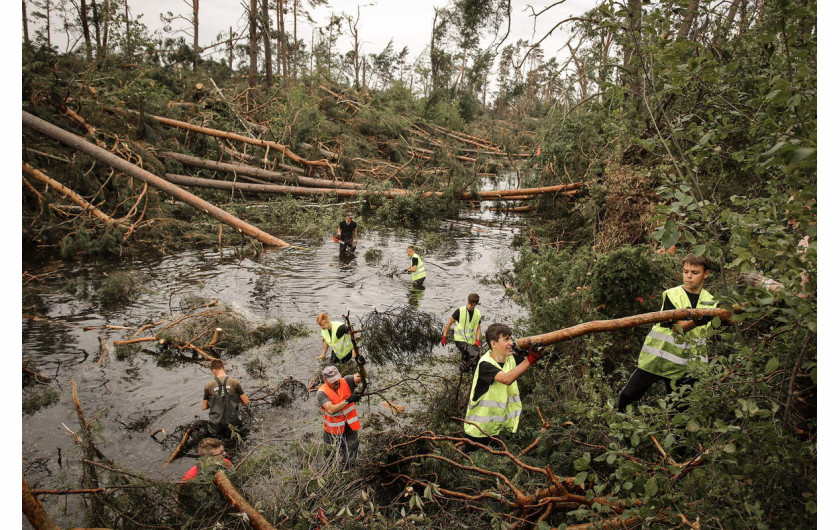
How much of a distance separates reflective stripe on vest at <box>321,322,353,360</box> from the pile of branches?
0.39 m

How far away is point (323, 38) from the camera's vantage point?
37.7 metres

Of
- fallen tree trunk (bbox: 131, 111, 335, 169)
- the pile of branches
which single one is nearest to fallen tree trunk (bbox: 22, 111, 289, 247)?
the pile of branches

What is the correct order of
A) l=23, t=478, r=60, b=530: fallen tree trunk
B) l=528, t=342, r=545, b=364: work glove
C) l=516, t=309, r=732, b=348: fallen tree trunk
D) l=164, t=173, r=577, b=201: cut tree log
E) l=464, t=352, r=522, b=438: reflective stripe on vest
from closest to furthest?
l=23, t=478, r=60, b=530: fallen tree trunk < l=516, t=309, r=732, b=348: fallen tree trunk < l=528, t=342, r=545, b=364: work glove < l=464, t=352, r=522, b=438: reflective stripe on vest < l=164, t=173, r=577, b=201: cut tree log

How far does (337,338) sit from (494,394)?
3295 mm

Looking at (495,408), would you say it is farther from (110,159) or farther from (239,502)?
(110,159)

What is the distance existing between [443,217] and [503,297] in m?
8.71

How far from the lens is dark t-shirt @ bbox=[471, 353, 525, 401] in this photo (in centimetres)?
415

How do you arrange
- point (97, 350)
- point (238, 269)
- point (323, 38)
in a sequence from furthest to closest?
1. point (323, 38)
2. point (238, 269)
3. point (97, 350)

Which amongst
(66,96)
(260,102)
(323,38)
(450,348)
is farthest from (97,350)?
(323,38)

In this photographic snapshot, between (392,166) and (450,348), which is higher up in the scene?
(392,166)

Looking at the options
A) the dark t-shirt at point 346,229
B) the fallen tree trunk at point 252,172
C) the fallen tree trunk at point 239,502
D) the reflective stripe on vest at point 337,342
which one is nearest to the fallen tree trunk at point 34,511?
the fallen tree trunk at point 239,502

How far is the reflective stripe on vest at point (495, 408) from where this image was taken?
4254 millimetres

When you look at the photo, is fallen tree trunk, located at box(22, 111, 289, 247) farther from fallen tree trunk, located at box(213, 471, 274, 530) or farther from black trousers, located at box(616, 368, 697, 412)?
black trousers, located at box(616, 368, 697, 412)

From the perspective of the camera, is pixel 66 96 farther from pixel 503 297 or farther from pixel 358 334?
pixel 503 297
